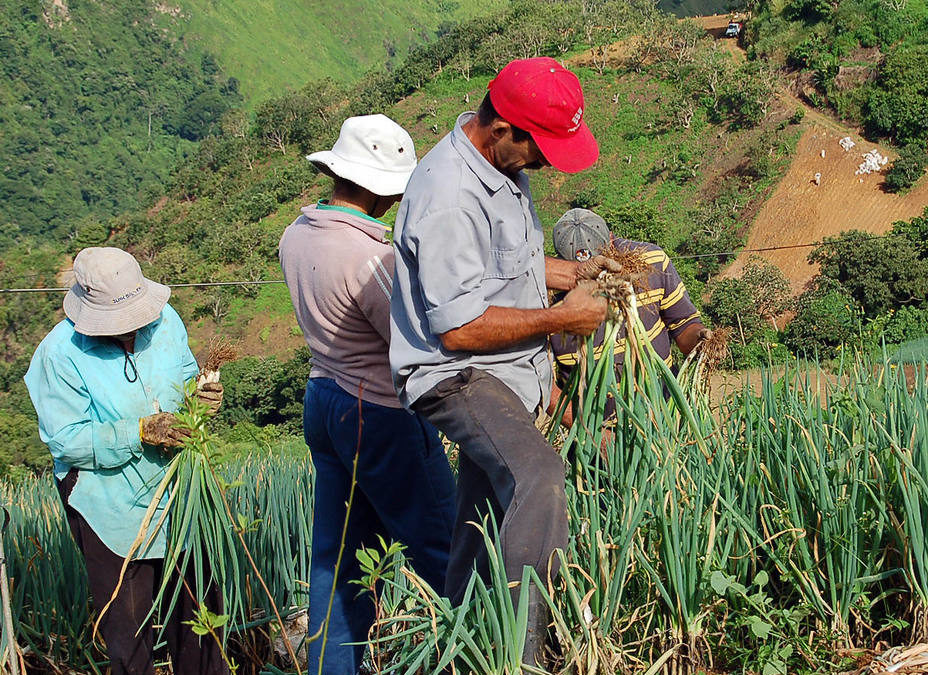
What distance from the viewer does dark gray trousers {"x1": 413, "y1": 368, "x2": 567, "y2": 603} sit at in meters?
1.83

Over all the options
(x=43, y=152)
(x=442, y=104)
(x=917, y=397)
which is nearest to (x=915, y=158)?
(x=442, y=104)

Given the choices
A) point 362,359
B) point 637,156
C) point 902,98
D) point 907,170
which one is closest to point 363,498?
point 362,359

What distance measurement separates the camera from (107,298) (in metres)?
2.45

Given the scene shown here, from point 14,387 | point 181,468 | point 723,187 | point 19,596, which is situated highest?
point 181,468

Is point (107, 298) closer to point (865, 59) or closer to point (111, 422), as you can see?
point (111, 422)

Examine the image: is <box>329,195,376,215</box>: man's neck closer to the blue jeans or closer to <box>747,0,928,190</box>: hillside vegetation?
the blue jeans

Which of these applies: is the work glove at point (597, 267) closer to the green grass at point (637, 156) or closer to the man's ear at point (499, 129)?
the man's ear at point (499, 129)

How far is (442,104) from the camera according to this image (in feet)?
123

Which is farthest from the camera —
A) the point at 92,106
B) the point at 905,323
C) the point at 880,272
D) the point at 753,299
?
the point at 92,106

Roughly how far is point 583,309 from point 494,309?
192 mm

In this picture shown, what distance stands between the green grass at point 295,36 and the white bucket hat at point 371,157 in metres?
77.6

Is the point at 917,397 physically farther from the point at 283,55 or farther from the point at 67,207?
the point at 283,55

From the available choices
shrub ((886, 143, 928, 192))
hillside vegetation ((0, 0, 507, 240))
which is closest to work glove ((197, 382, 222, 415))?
shrub ((886, 143, 928, 192))

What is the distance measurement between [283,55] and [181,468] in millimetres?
82566
